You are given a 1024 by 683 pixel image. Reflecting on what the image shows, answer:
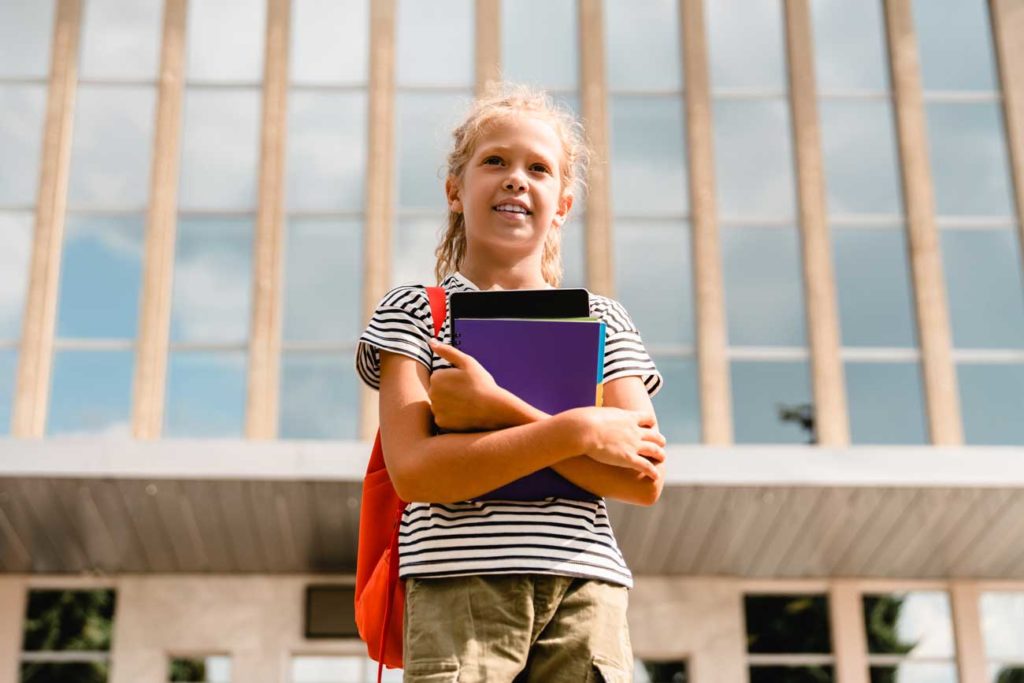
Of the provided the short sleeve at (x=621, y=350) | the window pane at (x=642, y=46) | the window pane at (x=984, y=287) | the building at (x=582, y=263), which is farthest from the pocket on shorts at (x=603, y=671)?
the window pane at (x=642, y=46)

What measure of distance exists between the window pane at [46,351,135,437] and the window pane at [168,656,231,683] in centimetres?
250

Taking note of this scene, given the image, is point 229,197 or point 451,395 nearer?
point 451,395

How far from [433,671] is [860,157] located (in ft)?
47.5

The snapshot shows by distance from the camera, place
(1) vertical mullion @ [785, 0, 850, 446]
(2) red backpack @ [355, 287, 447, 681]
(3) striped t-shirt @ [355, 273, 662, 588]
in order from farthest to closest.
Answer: (1) vertical mullion @ [785, 0, 850, 446] < (2) red backpack @ [355, 287, 447, 681] < (3) striped t-shirt @ [355, 273, 662, 588]

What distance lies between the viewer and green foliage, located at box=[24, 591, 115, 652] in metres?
14.7

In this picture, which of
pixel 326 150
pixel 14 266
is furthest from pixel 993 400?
pixel 14 266

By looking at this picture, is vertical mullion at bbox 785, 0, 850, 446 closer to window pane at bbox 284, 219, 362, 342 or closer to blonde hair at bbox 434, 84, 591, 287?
window pane at bbox 284, 219, 362, 342

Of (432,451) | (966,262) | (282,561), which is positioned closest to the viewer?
(432,451)

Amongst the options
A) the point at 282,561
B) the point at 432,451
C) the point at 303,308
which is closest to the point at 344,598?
the point at 282,561

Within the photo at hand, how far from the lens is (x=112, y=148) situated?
15.3 metres

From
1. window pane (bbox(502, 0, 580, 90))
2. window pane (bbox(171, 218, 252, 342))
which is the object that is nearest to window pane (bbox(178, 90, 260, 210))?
window pane (bbox(171, 218, 252, 342))

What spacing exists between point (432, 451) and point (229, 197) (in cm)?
1367

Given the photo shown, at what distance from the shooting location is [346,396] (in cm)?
1480

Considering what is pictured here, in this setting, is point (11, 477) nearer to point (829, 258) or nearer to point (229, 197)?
point (229, 197)
